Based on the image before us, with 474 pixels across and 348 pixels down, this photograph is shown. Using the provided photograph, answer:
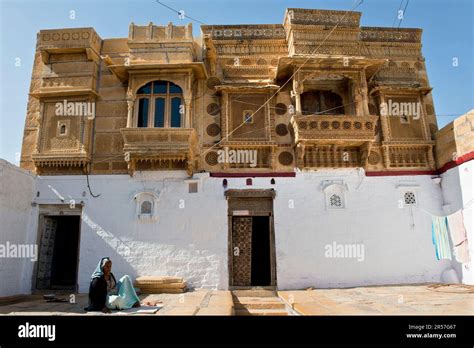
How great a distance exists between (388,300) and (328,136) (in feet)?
15.7

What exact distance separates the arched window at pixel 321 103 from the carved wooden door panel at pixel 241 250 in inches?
163

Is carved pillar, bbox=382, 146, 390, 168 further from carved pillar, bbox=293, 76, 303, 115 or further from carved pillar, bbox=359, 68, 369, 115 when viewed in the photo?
carved pillar, bbox=293, 76, 303, 115

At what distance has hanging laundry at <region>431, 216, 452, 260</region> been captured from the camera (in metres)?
9.53

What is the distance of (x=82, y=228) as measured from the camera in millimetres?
9969

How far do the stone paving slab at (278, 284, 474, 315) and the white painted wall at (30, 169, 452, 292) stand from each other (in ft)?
2.25

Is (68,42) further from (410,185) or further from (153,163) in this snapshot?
(410,185)

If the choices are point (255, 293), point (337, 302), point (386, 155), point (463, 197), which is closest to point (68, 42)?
point (255, 293)

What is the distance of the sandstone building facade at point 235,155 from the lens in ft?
32.2

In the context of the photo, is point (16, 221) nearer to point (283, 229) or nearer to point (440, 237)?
point (283, 229)

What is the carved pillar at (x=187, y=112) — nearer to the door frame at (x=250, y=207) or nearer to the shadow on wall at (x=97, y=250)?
the door frame at (x=250, y=207)

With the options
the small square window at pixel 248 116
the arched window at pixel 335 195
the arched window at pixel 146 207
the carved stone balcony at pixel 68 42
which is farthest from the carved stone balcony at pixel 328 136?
the carved stone balcony at pixel 68 42

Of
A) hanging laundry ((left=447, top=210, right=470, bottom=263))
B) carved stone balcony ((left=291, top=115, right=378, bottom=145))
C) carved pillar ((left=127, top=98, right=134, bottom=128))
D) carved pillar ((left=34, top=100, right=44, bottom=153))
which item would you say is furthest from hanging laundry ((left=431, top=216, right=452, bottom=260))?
carved pillar ((left=34, top=100, right=44, bottom=153))
